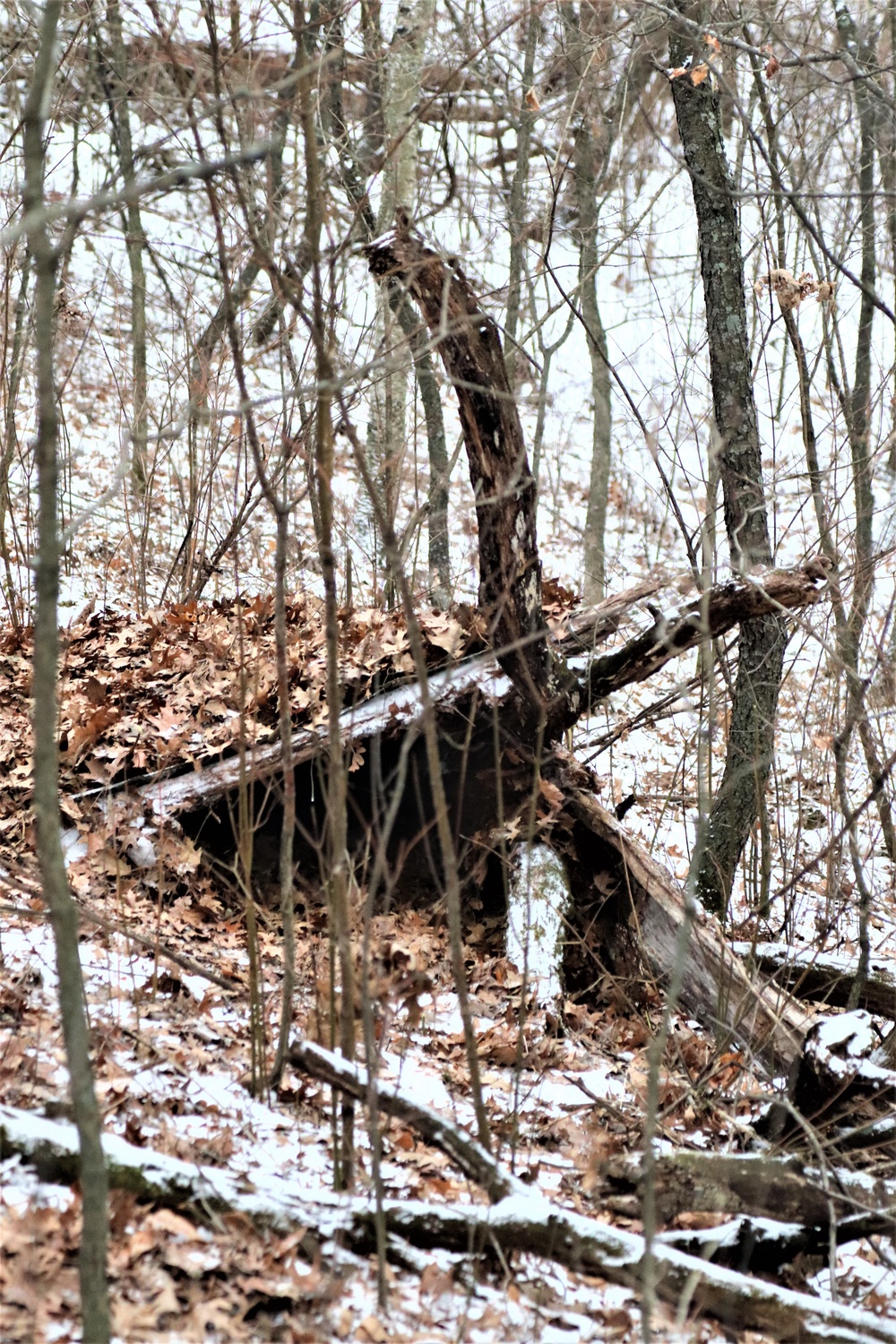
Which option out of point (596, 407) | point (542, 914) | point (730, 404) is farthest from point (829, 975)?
point (596, 407)

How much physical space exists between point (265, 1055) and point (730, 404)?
4.17 meters

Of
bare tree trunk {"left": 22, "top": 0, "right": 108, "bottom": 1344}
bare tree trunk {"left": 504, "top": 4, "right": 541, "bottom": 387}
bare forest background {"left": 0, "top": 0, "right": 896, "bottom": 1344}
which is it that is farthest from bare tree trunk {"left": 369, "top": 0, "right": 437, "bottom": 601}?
bare tree trunk {"left": 22, "top": 0, "right": 108, "bottom": 1344}

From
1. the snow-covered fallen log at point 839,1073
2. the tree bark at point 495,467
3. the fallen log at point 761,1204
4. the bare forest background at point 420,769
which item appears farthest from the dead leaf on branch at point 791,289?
the fallen log at point 761,1204

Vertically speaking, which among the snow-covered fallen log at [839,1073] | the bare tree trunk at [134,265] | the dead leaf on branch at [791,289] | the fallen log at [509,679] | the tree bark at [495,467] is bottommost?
the snow-covered fallen log at [839,1073]

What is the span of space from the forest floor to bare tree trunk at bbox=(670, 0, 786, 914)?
402 millimetres

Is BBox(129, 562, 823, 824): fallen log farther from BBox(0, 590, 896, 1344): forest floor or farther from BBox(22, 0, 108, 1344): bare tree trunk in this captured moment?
BBox(22, 0, 108, 1344): bare tree trunk

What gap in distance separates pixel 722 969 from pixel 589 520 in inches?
315

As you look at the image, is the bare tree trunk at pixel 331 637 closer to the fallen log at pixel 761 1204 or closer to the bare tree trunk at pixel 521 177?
the fallen log at pixel 761 1204

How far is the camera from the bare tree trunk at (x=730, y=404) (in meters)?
5.45

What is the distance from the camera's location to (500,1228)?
8.29ft

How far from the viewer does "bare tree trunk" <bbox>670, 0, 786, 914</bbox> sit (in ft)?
17.9

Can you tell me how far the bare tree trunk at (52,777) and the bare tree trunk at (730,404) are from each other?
416 centimetres

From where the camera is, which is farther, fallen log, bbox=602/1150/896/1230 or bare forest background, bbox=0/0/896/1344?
fallen log, bbox=602/1150/896/1230

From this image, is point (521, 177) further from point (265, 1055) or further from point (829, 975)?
point (265, 1055)
